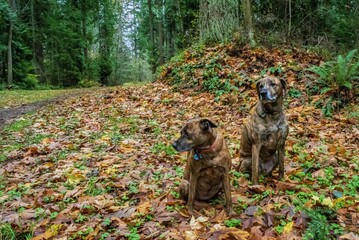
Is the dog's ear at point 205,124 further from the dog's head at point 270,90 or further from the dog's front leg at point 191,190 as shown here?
Result: the dog's head at point 270,90

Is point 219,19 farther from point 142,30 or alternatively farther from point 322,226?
point 142,30

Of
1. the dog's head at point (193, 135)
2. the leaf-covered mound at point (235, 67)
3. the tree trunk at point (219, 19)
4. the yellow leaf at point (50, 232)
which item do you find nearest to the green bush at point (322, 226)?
the dog's head at point (193, 135)

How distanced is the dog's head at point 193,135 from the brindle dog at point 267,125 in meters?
1.28

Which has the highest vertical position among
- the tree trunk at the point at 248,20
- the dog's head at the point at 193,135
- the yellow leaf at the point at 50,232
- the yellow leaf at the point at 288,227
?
the tree trunk at the point at 248,20

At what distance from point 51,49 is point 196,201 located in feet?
111

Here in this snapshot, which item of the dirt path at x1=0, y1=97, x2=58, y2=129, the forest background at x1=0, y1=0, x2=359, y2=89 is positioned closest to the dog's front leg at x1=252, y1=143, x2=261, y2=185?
the forest background at x1=0, y1=0, x2=359, y2=89

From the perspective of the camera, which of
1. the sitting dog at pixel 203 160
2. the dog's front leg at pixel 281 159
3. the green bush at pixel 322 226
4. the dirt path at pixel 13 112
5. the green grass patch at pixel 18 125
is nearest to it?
the green bush at pixel 322 226

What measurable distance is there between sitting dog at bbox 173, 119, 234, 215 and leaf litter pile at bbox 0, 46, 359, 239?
0.80ft

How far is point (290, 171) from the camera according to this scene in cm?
546

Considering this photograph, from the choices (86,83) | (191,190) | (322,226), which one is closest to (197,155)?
(191,190)

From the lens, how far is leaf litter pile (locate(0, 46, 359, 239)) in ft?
12.7

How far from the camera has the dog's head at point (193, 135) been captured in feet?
12.2

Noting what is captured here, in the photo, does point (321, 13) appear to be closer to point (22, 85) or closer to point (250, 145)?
point (250, 145)

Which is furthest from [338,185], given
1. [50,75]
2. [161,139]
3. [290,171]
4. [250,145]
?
[50,75]
